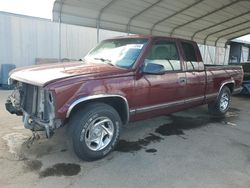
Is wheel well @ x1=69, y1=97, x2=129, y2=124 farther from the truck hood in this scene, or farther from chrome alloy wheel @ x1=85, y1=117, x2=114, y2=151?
A: the truck hood

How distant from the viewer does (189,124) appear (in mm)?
5801

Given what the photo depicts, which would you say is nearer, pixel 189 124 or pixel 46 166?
pixel 46 166

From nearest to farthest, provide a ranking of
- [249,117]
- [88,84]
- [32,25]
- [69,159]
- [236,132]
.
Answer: [88,84]
[69,159]
[236,132]
[249,117]
[32,25]

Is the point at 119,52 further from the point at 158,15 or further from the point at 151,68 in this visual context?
the point at 158,15

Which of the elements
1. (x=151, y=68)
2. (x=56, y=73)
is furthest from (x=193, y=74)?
(x=56, y=73)

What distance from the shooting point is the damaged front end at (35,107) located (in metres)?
3.28

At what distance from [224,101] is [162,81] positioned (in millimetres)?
3197

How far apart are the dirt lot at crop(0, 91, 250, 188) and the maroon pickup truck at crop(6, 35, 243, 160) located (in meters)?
0.37

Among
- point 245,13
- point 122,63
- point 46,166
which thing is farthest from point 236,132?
point 245,13

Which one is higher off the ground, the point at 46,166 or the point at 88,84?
the point at 88,84

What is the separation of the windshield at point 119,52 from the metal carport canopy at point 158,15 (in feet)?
19.0

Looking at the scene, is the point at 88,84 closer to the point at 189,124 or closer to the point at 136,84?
the point at 136,84

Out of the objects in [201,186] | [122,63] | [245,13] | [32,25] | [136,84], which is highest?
[245,13]

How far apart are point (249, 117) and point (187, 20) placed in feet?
26.4
